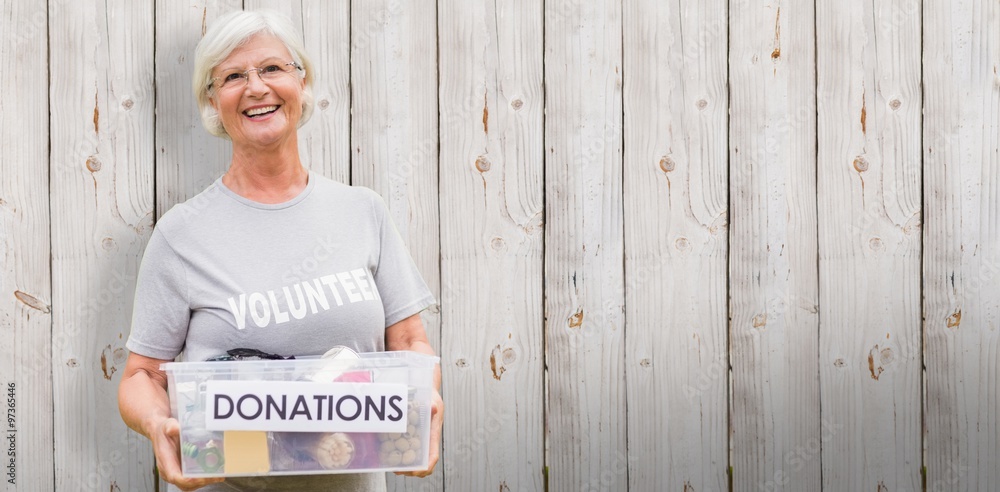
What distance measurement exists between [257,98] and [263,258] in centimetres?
22

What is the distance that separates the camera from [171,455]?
104cm

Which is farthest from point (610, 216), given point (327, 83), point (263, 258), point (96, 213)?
point (96, 213)

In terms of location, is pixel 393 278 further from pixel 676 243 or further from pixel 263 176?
pixel 676 243

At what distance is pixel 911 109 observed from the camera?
1.62m

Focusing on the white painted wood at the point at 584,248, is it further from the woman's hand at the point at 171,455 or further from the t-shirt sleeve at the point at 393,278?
the woman's hand at the point at 171,455

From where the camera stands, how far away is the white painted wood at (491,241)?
1.56 metres

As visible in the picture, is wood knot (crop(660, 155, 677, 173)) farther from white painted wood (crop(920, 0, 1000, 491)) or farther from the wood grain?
white painted wood (crop(920, 0, 1000, 491))

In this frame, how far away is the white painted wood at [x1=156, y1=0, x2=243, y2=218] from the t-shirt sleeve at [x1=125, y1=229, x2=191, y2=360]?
0.37 metres

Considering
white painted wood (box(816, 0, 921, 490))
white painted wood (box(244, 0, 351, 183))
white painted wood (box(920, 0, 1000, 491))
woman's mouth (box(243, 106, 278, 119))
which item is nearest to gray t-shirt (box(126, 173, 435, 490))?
woman's mouth (box(243, 106, 278, 119))

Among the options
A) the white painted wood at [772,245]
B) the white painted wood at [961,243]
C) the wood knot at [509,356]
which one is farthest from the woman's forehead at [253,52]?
the white painted wood at [961,243]

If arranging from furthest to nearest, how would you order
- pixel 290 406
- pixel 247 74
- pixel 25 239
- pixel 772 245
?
1. pixel 772 245
2. pixel 25 239
3. pixel 247 74
4. pixel 290 406

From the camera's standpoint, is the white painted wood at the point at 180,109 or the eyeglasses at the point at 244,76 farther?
the white painted wood at the point at 180,109

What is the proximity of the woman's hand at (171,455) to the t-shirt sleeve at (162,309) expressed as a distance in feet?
0.50

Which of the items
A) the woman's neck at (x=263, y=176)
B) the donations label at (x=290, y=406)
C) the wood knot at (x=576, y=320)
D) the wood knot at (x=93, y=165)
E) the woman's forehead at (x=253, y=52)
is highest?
the woman's forehead at (x=253, y=52)
